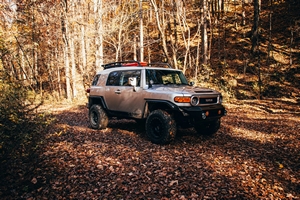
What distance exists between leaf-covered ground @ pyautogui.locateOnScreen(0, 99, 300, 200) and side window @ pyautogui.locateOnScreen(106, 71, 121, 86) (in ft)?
5.81

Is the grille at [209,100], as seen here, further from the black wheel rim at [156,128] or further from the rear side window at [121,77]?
the rear side window at [121,77]

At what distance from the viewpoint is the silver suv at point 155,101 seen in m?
5.71

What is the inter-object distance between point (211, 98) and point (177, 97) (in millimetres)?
1079

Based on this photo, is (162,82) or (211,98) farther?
(162,82)

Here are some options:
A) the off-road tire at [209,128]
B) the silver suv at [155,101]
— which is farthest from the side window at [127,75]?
the off-road tire at [209,128]

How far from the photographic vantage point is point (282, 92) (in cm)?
1557

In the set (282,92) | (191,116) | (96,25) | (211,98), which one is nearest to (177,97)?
(191,116)

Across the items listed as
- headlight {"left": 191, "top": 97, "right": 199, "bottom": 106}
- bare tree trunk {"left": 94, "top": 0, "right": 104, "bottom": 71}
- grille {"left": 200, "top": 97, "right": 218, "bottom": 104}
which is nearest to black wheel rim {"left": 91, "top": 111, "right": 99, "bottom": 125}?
headlight {"left": 191, "top": 97, "right": 199, "bottom": 106}

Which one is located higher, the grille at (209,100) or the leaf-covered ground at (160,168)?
the grille at (209,100)

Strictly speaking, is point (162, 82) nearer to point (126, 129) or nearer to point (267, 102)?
point (126, 129)

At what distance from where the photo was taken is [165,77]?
6.92 metres

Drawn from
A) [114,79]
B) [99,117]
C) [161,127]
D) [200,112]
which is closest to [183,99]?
[200,112]

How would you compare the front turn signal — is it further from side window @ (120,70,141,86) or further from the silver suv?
side window @ (120,70,141,86)

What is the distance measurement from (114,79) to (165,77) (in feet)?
6.08
